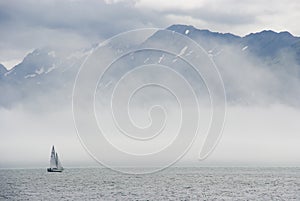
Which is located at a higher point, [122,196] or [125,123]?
[125,123]

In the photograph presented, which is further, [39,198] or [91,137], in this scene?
[39,198]

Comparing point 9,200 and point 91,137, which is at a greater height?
point 91,137

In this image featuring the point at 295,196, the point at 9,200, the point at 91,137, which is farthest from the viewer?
the point at 295,196

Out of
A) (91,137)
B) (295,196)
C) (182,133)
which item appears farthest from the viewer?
(295,196)

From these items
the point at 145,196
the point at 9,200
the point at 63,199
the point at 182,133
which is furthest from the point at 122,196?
the point at 182,133

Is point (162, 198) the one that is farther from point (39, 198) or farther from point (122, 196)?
point (39, 198)

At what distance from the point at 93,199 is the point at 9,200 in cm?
2202

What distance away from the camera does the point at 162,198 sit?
464 ft

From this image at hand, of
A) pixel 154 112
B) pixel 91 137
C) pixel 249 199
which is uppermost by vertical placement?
pixel 154 112

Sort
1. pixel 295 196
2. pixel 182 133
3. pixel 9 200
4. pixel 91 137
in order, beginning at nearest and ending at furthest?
1. pixel 91 137
2. pixel 182 133
3. pixel 9 200
4. pixel 295 196

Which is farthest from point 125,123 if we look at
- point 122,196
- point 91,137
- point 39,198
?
point 91,137

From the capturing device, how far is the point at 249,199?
457ft

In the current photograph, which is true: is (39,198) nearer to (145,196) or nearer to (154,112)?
(145,196)

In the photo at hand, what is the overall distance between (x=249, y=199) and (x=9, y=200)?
63.9 meters
